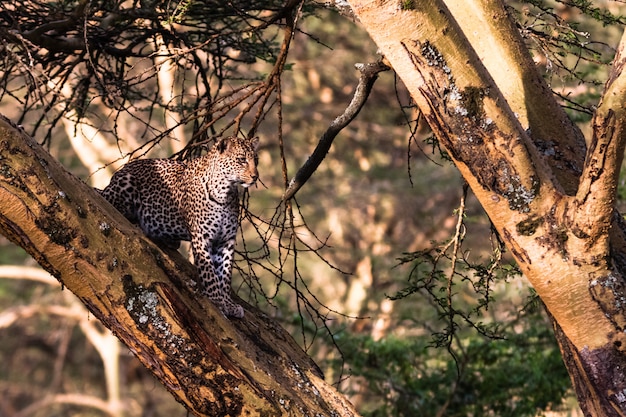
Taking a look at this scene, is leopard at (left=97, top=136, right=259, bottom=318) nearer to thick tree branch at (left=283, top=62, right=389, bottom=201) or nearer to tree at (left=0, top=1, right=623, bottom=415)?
thick tree branch at (left=283, top=62, right=389, bottom=201)

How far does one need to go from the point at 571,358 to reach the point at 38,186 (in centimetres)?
300

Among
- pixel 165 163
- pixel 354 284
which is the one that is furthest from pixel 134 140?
pixel 165 163

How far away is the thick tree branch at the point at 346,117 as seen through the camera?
6043mm

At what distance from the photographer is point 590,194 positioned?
512 cm

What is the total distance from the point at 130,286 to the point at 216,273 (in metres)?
1.69

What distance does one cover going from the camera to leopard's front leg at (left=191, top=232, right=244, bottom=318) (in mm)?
6605

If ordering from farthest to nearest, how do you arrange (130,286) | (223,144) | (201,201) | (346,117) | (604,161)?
1. (201,201)
2. (223,144)
3. (346,117)
4. (130,286)
5. (604,161)

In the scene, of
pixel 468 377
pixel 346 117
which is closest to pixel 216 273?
pixel 346 117

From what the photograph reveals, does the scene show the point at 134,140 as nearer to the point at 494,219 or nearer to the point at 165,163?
the point at 165,163

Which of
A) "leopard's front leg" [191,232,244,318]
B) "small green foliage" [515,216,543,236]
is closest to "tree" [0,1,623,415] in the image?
"small green foliage" [515,216,543,236]

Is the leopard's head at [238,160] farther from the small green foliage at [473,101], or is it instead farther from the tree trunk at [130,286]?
the small green foliage at [473,101]

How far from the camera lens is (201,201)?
270 inches

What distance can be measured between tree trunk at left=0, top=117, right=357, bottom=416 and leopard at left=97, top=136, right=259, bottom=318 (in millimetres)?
1049

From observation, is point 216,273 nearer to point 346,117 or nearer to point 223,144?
point 223,144
